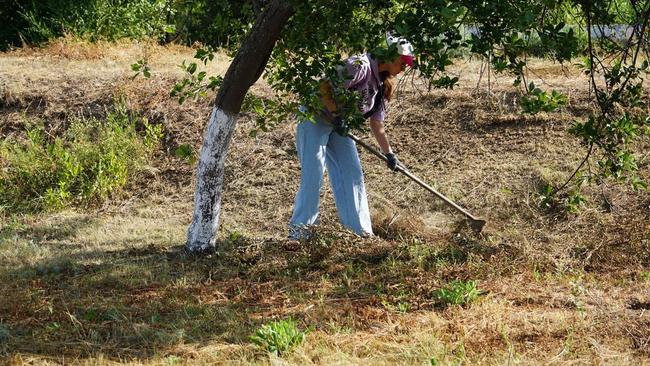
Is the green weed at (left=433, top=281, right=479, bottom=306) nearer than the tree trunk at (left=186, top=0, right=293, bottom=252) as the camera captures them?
Yes

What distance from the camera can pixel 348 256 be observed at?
247 inches

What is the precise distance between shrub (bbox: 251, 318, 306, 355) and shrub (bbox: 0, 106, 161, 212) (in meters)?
4.54

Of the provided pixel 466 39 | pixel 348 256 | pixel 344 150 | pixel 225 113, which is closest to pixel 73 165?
pixel 225 113

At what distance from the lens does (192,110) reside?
9.73 metres

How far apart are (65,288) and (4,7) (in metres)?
9.69

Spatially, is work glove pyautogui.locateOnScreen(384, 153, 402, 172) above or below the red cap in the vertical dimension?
below

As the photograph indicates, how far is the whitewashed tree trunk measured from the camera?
6.21 meters

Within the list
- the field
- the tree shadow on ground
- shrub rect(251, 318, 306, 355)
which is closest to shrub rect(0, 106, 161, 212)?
the field

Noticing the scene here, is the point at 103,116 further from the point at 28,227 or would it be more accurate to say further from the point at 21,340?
the point at 21,340

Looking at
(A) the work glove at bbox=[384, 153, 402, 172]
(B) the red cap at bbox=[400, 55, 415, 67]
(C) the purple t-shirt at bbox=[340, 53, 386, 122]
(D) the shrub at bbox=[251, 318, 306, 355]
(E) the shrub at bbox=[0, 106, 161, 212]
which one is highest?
(B) the red cap at bbox=[400, 55, 415, 67]

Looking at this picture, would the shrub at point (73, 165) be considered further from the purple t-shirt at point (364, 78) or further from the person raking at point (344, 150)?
the purple t-shirt at point (364, 78)

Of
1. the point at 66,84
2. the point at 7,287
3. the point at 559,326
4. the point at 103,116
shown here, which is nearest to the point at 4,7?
the point at 66,84

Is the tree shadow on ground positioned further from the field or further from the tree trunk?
the tree trunk

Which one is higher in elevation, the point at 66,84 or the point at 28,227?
the point at 66,84
